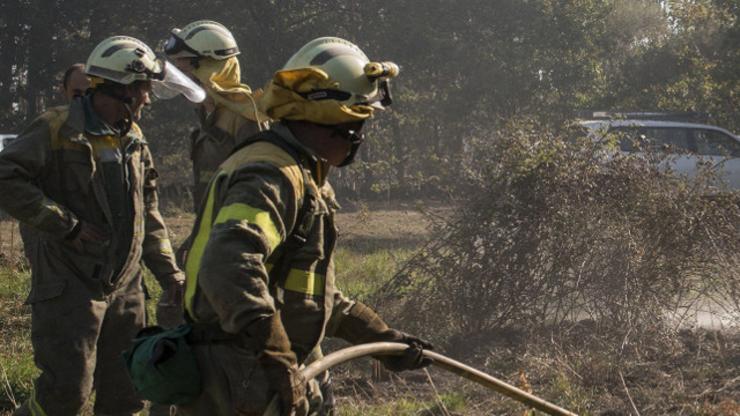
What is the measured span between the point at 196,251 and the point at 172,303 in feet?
6.57

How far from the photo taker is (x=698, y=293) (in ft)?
23.1

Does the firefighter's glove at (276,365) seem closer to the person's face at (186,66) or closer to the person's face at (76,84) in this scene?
the person's face at (186,66)

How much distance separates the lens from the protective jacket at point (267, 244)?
106 inches

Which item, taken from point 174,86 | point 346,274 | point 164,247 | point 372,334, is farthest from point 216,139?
point 346,274

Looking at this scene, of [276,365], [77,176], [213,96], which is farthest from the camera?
[213,96]

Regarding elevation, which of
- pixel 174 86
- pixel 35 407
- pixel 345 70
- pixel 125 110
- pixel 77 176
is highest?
pixel 345 70

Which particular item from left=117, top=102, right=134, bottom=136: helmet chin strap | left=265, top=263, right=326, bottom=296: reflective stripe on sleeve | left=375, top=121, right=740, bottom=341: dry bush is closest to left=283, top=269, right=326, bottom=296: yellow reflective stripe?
left=265, top=263, right=326, bottom=296: reflective stripe on sleeve

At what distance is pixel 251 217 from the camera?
2.76m

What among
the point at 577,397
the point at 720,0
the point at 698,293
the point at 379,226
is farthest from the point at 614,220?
the point at 720,0

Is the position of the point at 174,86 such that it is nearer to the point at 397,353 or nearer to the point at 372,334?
the point at 372,334

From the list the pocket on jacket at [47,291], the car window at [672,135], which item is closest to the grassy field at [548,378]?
the pocket on jacket at [47,291]

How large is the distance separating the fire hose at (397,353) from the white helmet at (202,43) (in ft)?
7.32

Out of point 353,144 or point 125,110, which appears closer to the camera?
point 353,144

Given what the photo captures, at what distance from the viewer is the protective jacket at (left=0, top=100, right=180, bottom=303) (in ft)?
13.9
